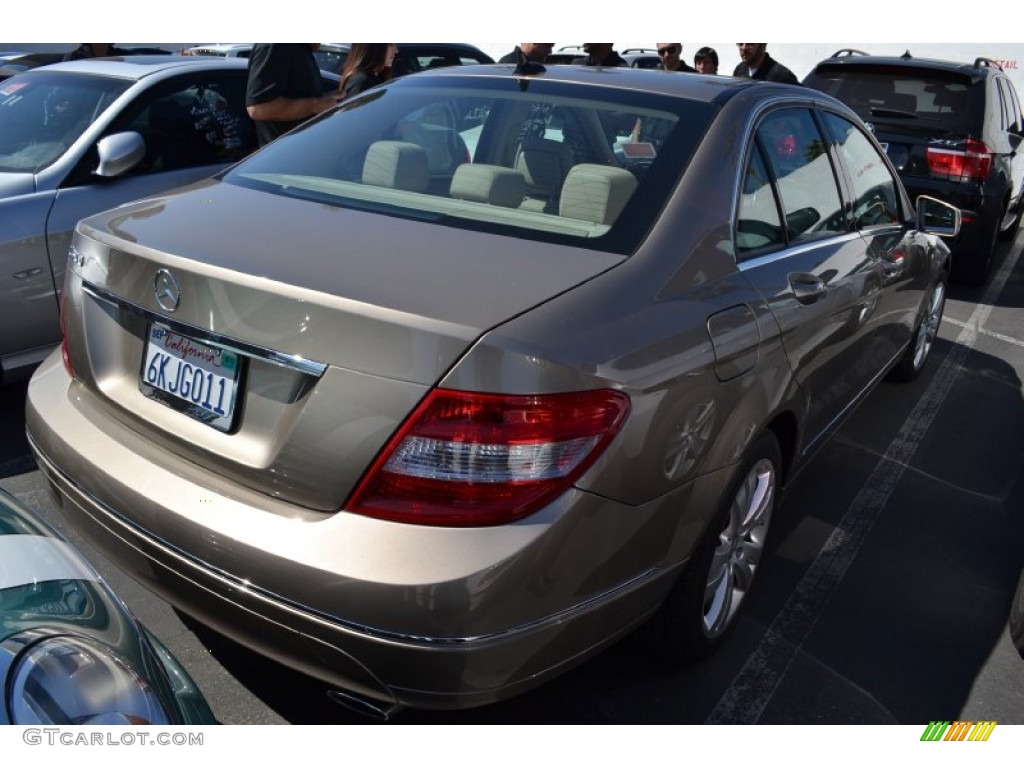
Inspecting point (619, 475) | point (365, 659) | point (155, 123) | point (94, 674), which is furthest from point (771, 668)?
point (155, 123)

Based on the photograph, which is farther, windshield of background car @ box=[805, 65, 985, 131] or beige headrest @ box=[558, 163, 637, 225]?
windshield of background car @ box=[805, 65, 985, 131]

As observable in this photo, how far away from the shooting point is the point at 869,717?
8.06ft

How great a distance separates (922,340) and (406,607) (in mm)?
4167

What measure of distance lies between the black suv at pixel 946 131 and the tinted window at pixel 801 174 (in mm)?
3895

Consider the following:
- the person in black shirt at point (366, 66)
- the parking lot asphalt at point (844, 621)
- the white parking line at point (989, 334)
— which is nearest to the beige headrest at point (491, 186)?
the parking lot asphalt at point (844, 621)

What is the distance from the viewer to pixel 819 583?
309cm

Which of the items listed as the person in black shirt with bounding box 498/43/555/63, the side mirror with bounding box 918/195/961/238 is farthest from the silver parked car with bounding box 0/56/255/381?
the side mirror with bounding box 918/195/961/238

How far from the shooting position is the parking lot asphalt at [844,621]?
95.9 inches

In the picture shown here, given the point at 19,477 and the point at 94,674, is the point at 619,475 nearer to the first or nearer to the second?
the point at 94,674

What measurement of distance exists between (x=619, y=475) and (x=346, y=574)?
0.58 m

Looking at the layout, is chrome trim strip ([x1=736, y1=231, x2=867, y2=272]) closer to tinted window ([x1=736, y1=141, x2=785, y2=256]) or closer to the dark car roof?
tinted window ([x1=736, y1=141, x2=785, y2=256])

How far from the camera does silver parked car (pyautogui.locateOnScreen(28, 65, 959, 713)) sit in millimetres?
1762
